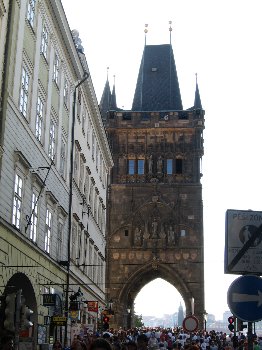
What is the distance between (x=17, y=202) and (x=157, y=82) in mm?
44550

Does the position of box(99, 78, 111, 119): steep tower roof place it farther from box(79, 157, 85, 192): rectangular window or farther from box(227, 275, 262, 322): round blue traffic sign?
box(227, 275, 262, 322): round blue traffic sign

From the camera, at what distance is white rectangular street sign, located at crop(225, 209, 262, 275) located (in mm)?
5867

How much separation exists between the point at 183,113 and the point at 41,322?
120 ft

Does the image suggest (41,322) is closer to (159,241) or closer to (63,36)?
(63,36)

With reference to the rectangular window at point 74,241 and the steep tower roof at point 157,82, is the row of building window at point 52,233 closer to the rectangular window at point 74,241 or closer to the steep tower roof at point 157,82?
the rectangular window at point 74,241

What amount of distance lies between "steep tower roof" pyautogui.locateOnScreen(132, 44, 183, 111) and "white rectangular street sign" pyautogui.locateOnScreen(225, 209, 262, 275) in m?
50.7

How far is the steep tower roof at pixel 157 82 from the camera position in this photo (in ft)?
188

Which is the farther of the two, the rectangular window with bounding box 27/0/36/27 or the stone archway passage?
the stone archway passage

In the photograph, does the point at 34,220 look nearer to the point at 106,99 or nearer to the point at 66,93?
the point at 66,93

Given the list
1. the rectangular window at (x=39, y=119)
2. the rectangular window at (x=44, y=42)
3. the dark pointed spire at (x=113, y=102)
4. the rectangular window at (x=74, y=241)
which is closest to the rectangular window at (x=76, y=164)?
the rectangular window at (x=74, y=241)

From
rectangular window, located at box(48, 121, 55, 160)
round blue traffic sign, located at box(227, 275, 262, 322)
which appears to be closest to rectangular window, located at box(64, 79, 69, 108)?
rectangular window, located at box(48, 121, 55, 160)

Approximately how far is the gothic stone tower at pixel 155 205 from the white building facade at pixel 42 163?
2114 centimetres

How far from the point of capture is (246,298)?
239 inches

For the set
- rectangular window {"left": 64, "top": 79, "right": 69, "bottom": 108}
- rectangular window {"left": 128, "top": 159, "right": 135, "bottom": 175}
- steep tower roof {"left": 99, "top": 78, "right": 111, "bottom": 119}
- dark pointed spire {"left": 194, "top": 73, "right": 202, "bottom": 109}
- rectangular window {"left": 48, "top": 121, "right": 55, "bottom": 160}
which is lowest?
rectangular window {"left": 48, "top": 121, "right": 55, "bottom": 160}
